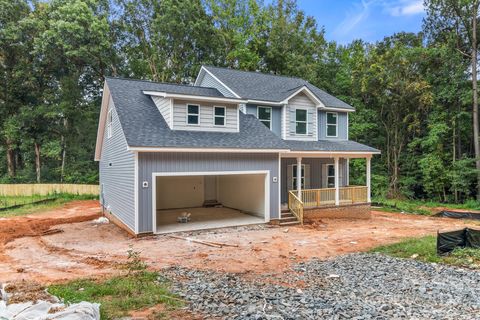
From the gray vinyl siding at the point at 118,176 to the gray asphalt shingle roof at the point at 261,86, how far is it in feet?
21.0

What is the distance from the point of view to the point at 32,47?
25.7 meters

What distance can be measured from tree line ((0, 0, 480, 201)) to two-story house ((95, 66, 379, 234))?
904 cm

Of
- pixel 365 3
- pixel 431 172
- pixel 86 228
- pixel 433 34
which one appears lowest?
pixel 86 228

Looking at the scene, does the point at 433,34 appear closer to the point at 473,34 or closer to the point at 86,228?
the point at 473,34

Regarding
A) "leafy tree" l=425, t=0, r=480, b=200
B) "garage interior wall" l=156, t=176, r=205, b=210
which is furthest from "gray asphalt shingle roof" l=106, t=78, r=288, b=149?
"leafy tree" l=425, t=0, r=480, b=200

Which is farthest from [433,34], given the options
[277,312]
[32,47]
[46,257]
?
[32,47]

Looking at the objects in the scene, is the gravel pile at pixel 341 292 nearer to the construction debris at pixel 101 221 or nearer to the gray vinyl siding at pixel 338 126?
the construction debris at pixel 101 221

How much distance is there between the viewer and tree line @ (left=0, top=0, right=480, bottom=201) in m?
22.3

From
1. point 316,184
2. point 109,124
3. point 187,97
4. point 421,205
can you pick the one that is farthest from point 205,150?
point 421,205

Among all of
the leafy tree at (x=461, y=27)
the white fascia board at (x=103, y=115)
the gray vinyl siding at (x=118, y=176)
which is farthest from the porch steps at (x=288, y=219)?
the leafy tree at (x=461, y=27)

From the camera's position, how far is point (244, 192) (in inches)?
619

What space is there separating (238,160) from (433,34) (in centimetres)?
2239

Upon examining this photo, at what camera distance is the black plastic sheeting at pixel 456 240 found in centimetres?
883

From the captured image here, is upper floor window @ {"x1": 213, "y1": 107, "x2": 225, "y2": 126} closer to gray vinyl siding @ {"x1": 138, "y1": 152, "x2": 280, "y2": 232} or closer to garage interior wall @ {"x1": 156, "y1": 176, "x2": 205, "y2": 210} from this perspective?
gray vinyl siding @ {"x1": 138, "y1": 152, "x2": 280, "y2": 232}
